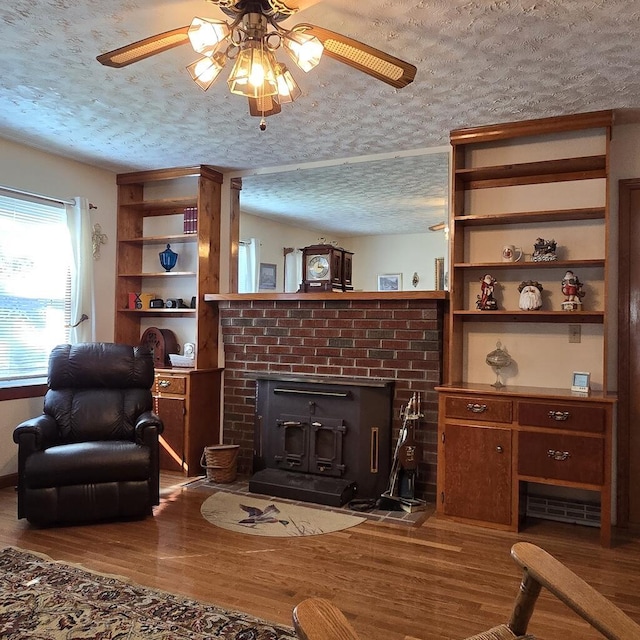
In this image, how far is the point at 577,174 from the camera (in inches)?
141

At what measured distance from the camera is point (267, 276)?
591cm

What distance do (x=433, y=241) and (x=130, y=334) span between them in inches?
127

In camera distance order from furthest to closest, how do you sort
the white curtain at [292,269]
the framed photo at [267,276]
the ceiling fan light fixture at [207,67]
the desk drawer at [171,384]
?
1. the white curtain at [292,269]
2. the framed photo at [267,276]
3. the desk drawer at [171,384]
4. the ceiling fan light fixture at [207,67]

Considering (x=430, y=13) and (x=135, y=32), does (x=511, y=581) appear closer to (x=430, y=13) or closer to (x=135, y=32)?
(x=430, y=13)

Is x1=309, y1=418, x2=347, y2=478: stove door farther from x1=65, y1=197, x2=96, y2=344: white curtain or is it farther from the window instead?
the window

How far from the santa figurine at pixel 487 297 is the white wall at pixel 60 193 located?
311 centimetres

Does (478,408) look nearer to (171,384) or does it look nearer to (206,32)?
(171,384)

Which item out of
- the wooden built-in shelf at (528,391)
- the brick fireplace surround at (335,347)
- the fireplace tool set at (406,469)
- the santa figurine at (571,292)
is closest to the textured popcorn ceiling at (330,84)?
the santa figurine at (571,292)

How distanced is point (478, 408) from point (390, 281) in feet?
10.2

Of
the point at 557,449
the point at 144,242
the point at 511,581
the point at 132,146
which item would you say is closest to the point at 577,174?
the point at 557,449

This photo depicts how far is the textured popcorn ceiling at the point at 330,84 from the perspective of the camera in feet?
7.47

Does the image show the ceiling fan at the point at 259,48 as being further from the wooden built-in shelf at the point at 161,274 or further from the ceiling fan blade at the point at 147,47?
the wooden built-in shelf at the point at 161,274

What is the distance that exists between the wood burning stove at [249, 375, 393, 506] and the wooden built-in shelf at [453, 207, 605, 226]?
1257 millimetres

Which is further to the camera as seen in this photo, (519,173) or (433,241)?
(433,241)
